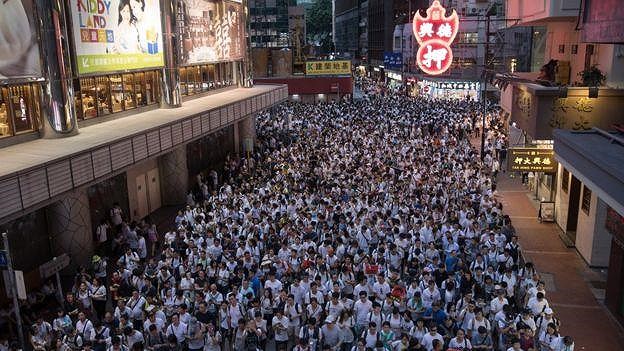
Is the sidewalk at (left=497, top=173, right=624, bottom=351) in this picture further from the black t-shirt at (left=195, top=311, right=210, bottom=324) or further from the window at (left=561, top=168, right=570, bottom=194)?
the black t-shirt at (left=195, top=311, right=210, bottom=324)

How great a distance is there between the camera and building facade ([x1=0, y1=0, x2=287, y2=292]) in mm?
13125

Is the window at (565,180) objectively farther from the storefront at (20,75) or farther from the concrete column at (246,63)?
the concrete column at (246,63)

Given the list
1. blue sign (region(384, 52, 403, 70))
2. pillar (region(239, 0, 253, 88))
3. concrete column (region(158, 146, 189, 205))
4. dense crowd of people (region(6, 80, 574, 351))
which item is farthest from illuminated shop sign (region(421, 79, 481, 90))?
concrete column (region(158, 146, 189, 205))

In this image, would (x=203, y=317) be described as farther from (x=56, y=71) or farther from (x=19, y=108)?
(x=56, y=71)

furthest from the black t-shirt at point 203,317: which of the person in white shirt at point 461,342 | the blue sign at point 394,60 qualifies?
the blue sign at point 394,60

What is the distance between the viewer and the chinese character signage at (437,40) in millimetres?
22688

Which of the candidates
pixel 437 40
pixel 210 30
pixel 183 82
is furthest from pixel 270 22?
pixel 437 40

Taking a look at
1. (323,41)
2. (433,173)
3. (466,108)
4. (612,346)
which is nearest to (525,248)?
(433,173)

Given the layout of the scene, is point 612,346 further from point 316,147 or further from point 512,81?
point 316,147

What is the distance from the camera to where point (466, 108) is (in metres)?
42.3

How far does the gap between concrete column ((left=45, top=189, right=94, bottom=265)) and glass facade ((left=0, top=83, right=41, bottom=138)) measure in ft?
7.16

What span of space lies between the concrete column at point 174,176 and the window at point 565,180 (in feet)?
47.4

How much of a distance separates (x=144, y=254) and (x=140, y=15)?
8901mm

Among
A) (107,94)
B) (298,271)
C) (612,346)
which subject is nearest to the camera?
(612,346)
